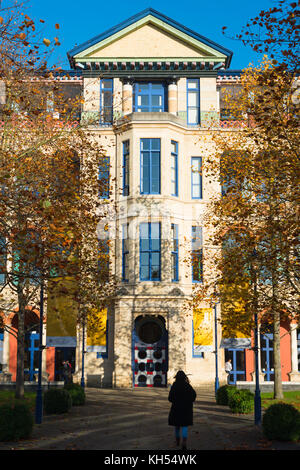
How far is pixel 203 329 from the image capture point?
111ft

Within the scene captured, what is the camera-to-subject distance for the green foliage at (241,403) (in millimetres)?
20688

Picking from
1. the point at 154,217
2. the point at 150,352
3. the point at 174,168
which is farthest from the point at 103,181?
the point at 150,352

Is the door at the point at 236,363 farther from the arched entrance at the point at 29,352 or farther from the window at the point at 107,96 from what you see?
the window at the point at 107,96

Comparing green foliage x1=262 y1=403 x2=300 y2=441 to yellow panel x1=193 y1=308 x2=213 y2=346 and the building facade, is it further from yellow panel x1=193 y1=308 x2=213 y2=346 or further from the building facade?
yellow panel x1=193 y1=308 x2=213 y2=346

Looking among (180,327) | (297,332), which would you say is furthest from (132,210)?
(297,332)

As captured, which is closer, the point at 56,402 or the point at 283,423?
the point at 283,423

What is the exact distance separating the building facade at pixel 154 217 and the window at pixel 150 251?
6 cm

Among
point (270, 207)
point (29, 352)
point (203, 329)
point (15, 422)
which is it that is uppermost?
point (270, 207)

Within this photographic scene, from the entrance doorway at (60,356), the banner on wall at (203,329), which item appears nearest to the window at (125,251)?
the banner on wall at (203,329)

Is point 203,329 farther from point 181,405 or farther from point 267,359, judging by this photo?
point 181,405

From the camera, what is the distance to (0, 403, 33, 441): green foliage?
47.4 ft

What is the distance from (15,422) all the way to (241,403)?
30.8 feet

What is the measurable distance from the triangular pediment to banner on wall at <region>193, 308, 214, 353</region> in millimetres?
16794

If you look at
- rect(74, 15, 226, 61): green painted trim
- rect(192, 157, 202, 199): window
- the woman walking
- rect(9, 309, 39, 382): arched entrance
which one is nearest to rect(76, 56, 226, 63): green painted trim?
rect(74, 15, 226, 61): green painted trim
